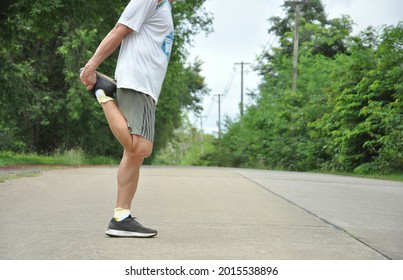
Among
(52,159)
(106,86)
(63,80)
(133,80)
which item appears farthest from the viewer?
(63,80)

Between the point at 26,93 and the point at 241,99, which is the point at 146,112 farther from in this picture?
the point at 241,99

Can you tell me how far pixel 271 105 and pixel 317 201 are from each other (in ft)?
111

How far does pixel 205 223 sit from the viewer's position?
7172 mm

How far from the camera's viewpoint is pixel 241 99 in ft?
223

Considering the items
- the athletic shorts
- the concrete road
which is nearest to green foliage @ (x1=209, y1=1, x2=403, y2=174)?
the concrete road

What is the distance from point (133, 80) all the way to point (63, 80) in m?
30.3

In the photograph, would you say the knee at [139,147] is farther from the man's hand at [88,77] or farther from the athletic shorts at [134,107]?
the man's hand at [88,77]

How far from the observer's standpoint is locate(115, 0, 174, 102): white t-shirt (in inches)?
234

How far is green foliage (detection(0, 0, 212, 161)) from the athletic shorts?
1498 centimetres

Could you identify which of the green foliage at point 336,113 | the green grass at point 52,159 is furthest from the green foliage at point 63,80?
the green foliage at point 336,113

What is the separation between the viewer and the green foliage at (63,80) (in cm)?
2252

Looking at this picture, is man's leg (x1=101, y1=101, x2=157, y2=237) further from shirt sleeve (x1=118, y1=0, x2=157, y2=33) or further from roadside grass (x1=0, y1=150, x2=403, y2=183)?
roadside grass (x1=0, y1=150, x2=403, y2=183)

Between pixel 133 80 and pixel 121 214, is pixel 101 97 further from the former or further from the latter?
pixel 121 214

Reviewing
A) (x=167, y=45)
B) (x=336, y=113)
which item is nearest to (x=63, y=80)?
(x=336, y=113)
